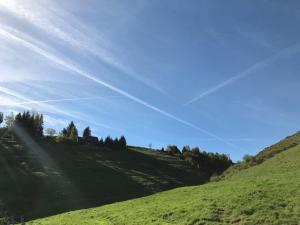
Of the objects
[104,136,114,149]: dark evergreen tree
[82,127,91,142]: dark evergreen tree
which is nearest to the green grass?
[104,136,114,149]: dark evergreen tree

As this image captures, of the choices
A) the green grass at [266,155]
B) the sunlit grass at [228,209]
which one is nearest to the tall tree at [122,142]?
the green grass at [266,155]

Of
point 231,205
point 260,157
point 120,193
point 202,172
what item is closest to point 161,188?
point 120,193

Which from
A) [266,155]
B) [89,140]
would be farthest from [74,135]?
[266,155]

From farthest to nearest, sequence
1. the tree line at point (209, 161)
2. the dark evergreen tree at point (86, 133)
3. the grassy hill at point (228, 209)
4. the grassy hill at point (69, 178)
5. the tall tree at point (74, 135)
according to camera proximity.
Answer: the dark evergreen tree at point (86, 133)
the tall tree at point (74, 135)
the tree line at point (209, 161)
the grassy hill at point (69, 178)
the grassy hill at point (228, 209)

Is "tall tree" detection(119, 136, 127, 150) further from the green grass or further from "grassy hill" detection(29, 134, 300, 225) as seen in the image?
"grassy hill" detection(29, 134, 300, 225)

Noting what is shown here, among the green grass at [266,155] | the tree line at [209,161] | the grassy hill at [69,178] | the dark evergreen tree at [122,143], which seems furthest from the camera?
the dark evergreen tree at [122,143]

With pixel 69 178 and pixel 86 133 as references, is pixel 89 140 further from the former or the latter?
pixel 69 178

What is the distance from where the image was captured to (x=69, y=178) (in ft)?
306

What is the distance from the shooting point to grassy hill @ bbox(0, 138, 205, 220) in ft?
230

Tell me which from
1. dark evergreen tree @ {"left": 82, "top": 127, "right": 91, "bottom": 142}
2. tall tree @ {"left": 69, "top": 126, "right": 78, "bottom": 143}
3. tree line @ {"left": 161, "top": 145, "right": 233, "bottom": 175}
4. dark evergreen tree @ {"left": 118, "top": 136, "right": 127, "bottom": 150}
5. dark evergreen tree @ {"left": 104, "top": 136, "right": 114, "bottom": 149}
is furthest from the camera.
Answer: dark evergreen tree @ {"left": 82, "top": 127, "right": 91, "bottom": 142}

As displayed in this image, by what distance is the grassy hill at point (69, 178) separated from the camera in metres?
70.2

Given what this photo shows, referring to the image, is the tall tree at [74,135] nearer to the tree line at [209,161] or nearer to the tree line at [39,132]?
the tree line at [39,132]

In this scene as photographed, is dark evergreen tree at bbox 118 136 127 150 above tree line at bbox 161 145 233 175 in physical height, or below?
above

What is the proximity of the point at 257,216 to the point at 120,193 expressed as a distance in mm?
55513
